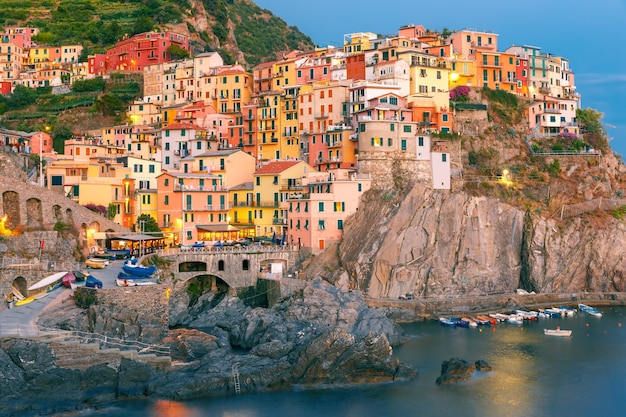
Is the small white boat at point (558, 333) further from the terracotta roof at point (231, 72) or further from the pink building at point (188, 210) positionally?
the terracotta roof at point (231, 72)

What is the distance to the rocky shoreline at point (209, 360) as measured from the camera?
41.8 meters

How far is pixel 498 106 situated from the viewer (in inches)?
3189

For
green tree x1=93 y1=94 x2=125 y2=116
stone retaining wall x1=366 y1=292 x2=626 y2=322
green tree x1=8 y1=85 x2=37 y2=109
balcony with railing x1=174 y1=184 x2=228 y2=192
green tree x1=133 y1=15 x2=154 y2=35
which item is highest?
green tree x1=133 y1=15 x2=154 y2=35

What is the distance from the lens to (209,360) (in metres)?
47.1

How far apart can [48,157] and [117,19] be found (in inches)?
1918

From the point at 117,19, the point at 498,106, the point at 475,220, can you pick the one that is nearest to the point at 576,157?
the point at 498,106

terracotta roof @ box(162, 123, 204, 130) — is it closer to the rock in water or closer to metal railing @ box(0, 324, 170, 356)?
metal railing @ box(0, 324, 170, 356)

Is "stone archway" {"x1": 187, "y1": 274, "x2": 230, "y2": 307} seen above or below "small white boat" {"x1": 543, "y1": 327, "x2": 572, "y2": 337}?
above

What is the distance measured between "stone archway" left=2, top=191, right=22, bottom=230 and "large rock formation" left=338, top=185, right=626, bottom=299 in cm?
2249

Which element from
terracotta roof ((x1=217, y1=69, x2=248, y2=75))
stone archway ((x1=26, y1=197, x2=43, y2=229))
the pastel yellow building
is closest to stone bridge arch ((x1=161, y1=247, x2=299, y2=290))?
the pastel yellow building

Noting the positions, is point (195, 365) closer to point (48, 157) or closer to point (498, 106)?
point (48, 157)

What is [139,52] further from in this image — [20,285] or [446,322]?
[446,322]

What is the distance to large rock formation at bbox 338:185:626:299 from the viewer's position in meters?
65.6

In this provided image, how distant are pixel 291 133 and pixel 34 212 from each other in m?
25.5
